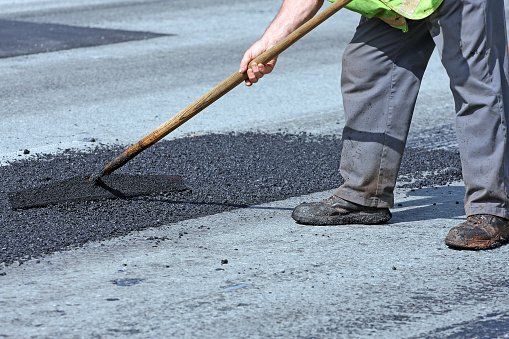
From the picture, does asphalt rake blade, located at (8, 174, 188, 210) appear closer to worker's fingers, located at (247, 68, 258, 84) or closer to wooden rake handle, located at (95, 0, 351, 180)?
wooden rake handle, located at (95, 0, 351, 180)

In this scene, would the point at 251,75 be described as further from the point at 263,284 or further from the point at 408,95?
the point at 263,284

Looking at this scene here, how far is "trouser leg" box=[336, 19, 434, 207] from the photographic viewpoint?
17.3ft

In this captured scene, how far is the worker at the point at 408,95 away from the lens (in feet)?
16.4

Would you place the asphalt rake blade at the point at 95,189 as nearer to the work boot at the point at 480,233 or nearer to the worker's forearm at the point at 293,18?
the worker's forearm at the point at 293,18

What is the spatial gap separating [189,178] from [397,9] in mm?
1607

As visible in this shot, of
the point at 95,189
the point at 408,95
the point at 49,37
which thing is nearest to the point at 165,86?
the point at 49,37

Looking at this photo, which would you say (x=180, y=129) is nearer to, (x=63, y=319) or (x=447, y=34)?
(x=447, y=34)

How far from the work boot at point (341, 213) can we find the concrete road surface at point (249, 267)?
0.05 m

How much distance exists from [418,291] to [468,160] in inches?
34.1

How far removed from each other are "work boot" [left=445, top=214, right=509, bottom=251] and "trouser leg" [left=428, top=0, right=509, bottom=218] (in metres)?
0.04

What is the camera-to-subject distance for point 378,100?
532 centimetres

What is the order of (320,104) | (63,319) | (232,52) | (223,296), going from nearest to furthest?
(63,319) < (223,296) < (320,104) < (232,52)

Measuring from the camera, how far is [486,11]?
196 inches

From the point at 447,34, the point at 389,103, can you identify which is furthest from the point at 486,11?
the point at 389,103
